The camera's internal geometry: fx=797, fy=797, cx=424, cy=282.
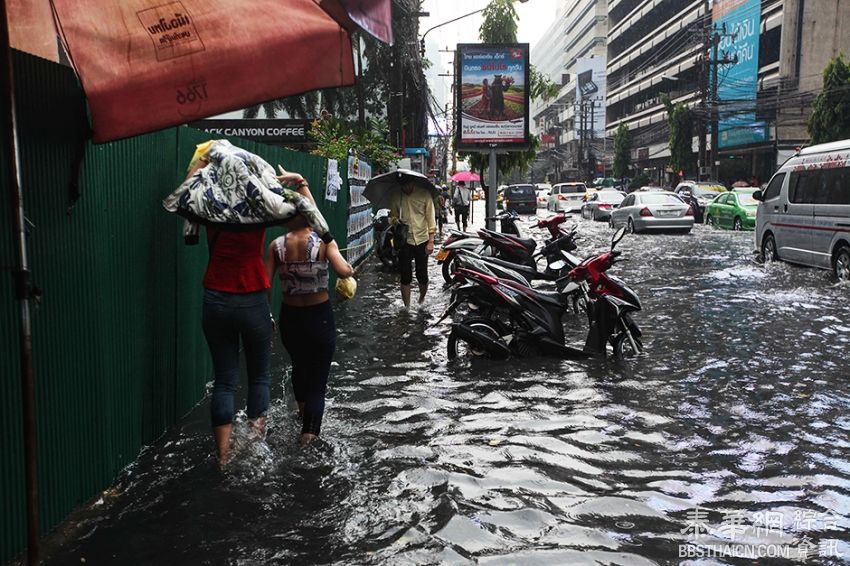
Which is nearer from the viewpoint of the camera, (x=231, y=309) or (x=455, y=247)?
(x=231, y=309)

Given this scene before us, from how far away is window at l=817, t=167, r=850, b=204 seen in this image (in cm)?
1247

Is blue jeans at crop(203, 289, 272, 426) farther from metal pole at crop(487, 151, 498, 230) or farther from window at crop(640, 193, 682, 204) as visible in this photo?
window at crop(640, 193, 682, 204)

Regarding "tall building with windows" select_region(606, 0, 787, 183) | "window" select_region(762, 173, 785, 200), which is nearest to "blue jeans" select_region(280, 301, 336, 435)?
"window" select_region(762, 173, 785, 200)

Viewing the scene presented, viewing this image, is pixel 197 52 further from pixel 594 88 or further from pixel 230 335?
pixel 594 88

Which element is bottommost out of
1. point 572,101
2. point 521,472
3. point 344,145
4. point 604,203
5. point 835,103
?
point 521,472

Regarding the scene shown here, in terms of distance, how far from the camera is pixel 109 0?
132 inches

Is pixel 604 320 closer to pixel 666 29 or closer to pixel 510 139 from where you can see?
pixel 510 139

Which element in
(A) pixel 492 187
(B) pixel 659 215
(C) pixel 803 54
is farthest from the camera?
(C) pixel 803 54

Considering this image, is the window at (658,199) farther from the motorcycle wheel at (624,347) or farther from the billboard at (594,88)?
the billboard at (594,88)

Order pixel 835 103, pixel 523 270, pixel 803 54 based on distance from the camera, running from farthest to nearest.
→ 1. pixel 803 54
2. pixel 835 103
3. pixel 523 270

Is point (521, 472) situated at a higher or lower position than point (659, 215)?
lower

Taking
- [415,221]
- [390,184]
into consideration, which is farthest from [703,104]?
[415,221]

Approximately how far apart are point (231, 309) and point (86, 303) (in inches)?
28.9

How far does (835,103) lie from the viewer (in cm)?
3575
